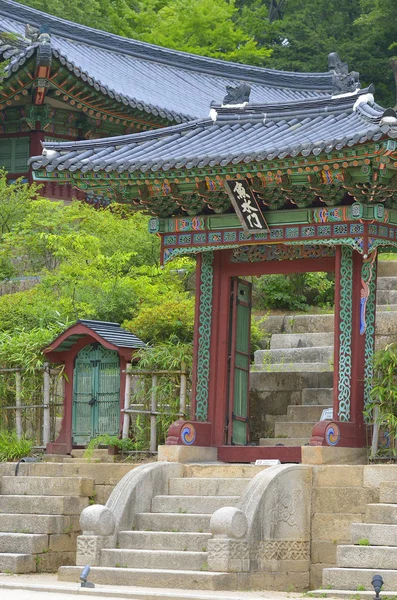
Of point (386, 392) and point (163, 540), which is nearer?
point (163, 540)

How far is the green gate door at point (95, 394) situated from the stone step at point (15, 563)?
2828 millimetres

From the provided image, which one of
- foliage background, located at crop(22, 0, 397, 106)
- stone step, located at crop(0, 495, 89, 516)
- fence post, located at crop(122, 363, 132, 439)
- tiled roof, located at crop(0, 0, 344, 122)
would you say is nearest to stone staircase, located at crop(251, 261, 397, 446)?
fence post, located at crop(122, 363, 132, 439)

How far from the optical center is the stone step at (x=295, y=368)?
19.0 metres

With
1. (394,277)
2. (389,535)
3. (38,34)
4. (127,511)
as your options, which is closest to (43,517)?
(127,511)

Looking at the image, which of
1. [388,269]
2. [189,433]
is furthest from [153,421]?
[388,269]

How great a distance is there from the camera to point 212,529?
1416 centimetres

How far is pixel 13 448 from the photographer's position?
18234 millimetres

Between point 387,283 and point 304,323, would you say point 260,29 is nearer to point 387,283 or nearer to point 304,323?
point 387,283

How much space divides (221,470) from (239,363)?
6.87ft

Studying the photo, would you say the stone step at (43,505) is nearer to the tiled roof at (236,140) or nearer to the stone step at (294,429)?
the stone step at (294,429)

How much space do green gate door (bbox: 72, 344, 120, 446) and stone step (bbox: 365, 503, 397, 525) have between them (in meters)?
4.97

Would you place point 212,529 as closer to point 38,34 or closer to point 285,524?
point 285,524

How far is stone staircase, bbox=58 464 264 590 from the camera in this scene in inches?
555

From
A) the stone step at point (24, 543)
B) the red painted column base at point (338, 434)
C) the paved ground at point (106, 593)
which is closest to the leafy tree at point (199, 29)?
the red painted column base at point (338, 434)
